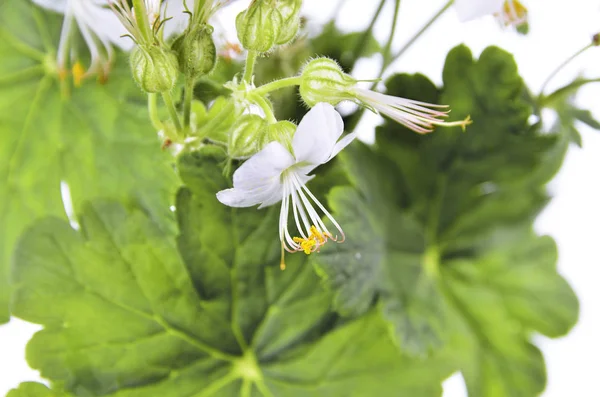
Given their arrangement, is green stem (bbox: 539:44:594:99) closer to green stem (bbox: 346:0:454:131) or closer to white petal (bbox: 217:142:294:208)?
green stem (bbox: 346:0:454:131)

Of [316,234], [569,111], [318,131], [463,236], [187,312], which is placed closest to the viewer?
[318,131]

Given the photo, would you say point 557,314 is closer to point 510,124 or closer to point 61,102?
point 510,124

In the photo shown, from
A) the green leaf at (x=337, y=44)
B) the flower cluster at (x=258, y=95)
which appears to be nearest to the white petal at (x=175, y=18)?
the flower cluster at (x=258, y=95)

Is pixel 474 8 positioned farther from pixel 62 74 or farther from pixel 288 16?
pixel 62 74

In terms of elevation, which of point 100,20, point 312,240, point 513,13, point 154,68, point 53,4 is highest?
point 53,4

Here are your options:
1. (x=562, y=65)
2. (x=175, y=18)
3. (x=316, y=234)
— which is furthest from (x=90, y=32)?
(x=562, y=65)

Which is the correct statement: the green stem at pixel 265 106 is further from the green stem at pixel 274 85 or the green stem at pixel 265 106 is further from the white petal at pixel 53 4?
the white petal at pixel 53 4

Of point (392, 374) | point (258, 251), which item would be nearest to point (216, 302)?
point (258, 251)
